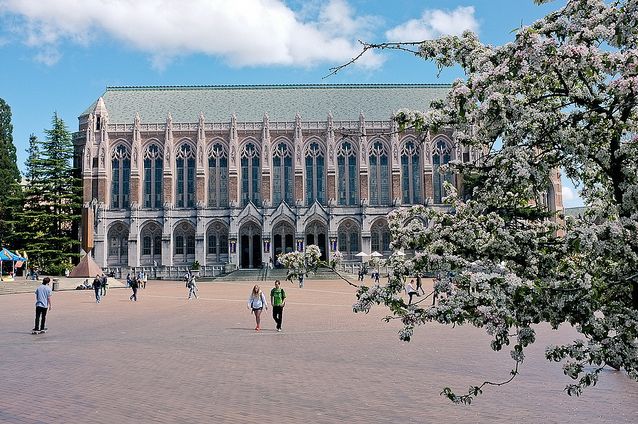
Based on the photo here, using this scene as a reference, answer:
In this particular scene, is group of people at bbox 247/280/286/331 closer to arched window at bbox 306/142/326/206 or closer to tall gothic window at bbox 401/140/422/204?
arched window at bbox 306/142/326/206

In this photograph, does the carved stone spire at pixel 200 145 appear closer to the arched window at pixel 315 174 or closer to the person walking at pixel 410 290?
the arched window at pixel 315 174

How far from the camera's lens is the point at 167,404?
31.2 feet

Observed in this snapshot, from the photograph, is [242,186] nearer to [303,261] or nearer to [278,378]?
[278,378]

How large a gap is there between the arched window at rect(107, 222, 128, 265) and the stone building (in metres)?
0.12

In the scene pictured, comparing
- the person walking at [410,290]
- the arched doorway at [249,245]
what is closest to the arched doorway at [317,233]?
the arched doorway at [249,245]

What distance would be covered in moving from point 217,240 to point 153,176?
1117 centimetres

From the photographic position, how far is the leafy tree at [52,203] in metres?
65.8

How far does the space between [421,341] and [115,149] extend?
62.8 meters

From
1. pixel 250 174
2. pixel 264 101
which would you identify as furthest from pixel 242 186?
pixel 264 101

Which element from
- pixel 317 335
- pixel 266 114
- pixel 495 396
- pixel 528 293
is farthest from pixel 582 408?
pixel 266 114

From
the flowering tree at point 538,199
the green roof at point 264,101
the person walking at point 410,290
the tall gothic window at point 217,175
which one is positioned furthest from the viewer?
the green roof at point 264,101

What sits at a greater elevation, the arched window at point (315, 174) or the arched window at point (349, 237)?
the arched window at point (315, 174)

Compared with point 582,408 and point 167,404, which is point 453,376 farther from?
point 167,404

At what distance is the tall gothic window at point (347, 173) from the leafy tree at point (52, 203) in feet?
103
